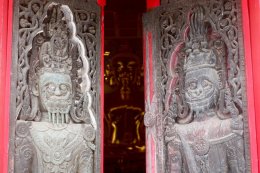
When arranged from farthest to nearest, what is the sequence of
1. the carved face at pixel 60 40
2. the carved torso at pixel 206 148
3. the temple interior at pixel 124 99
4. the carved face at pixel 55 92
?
the temple interior at pixel 124 99 → the carved face at pixel 60 40 → the carved face at pixel 55 92 → the carved torso at pixel 206 148

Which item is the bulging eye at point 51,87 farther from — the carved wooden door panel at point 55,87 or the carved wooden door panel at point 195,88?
the carved wooden door panel at point 195,88

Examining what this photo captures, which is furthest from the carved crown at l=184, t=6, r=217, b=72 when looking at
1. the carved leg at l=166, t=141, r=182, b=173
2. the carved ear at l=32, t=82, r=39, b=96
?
the carved ear at l=32, t=82, r=39, b=96

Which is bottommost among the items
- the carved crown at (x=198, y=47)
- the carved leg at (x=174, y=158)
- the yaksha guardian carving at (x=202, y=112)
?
the carved leg at (x=174, y=158)

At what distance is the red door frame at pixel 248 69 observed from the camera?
2.73 metres

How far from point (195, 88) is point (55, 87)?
958mm

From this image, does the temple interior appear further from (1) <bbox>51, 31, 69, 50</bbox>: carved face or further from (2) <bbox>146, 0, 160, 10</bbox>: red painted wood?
(1) <bbox>51, 31, 69, 50</bbox>: carved face

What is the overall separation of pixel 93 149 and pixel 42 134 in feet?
1.31

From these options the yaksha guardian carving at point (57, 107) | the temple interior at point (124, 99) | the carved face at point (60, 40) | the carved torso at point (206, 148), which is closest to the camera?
the carved torso at point (206, 148)

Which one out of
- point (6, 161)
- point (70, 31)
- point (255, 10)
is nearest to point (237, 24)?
point (255, 10)

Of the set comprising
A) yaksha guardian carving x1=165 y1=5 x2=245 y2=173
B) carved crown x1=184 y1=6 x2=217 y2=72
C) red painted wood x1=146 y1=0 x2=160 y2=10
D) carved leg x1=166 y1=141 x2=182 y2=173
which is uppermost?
red painted wood x1=146 y1=0 x2=160 y2=10

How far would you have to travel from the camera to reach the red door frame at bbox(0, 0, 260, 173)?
2729 millimetres

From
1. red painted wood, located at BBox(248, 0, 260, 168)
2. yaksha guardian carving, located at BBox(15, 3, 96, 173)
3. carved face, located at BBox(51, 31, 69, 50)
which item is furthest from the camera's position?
carved face, located at BBox(51, 31, 69, 50)

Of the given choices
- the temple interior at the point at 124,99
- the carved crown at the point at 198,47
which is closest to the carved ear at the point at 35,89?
the carved crown at the point at 198,47

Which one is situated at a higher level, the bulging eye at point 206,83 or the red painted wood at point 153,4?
the red painted wood at point 153,4
